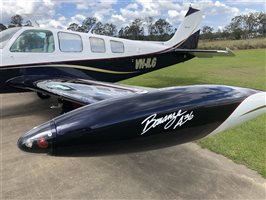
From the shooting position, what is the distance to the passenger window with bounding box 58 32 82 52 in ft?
25.7

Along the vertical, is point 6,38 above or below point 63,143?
above

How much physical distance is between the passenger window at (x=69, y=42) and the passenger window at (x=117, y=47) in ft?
3.74

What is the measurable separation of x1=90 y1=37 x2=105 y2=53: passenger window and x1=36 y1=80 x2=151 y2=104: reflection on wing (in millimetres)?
1879

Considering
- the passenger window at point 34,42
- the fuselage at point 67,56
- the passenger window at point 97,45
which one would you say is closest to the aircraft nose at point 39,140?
the fuselage at point 67,56

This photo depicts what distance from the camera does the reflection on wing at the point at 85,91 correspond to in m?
4.46

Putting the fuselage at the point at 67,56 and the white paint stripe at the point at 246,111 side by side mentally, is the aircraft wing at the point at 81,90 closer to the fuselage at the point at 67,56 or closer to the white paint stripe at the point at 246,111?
the fuselage at the point at 67,56

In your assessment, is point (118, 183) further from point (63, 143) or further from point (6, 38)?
point (6, 38)

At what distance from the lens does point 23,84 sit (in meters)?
6.96

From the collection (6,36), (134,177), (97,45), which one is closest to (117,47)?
(97,45)

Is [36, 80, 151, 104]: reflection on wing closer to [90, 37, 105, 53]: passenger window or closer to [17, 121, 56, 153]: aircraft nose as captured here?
[17, 121, 56, 153]: aircraft nose

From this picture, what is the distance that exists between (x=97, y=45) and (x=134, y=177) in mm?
5227

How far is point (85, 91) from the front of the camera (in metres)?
5.25

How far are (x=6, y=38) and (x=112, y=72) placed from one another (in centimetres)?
304

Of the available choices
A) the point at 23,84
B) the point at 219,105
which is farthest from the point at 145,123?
the point at 23,84
